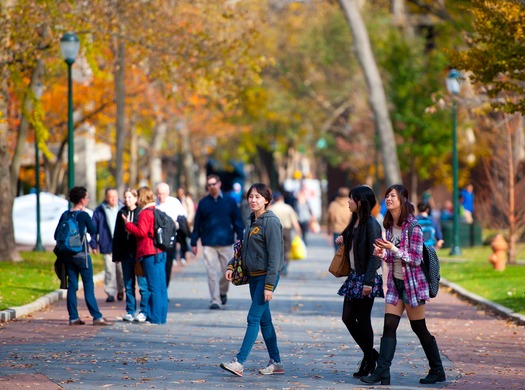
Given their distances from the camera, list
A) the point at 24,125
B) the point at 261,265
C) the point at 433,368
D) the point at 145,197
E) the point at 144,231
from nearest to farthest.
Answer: the point at 433,368 < the point at 261,265 < the point at 144,231 < the point at 145,197 < the point at 24,125

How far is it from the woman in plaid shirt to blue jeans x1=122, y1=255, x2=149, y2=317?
5646 mm

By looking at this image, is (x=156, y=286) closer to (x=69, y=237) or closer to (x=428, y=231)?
(x=69, y=237)

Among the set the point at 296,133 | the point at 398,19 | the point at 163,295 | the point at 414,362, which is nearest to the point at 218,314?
the point at 163,295

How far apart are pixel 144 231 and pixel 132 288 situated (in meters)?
1.18

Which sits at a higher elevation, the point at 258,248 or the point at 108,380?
the point at 258,248

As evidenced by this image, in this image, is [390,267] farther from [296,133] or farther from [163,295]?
[296,133]

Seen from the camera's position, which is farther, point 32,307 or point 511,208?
point 511,208

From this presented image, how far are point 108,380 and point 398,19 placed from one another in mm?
45985

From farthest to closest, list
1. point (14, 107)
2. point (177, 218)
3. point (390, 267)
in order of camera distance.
A: point (14, 107), point (177, 218), point (390, 267)

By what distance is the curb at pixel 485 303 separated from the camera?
15133mm

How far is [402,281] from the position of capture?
31.5ft

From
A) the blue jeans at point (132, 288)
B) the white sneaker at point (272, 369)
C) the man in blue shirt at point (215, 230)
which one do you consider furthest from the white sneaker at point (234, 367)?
the man in blue shirt at point (215, 230)

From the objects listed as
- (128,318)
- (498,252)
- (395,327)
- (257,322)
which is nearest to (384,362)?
(395,327)

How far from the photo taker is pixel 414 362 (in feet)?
36.8
